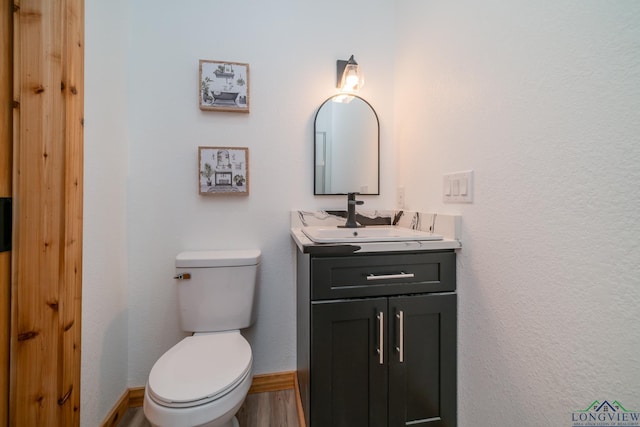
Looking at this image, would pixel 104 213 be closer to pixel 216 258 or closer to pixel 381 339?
pixel 216 258

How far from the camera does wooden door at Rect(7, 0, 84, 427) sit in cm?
66

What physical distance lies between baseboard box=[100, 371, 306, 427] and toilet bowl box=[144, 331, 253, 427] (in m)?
0.33

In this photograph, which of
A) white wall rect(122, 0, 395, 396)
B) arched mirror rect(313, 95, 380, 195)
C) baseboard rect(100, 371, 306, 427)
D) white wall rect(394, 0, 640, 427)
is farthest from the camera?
arched mirror rect(313, 95, 380, 195)

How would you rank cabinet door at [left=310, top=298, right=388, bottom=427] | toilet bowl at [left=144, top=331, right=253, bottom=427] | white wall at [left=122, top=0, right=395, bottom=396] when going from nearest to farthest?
1. toilet bowl at [left=144, top=331, right=253, bottom=427]
2. cabinet door at [left=310, top=298, right=388, bottom=427]
3. white wall at [left=122, top=0, right=395, bottom=396]

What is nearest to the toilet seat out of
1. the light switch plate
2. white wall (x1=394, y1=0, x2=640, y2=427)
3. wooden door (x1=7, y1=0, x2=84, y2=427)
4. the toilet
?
the toilet

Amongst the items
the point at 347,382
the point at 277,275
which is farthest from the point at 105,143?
the point at 347,382

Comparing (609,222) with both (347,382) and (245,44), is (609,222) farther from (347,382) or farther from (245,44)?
(245,44)

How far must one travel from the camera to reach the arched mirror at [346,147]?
1.53m

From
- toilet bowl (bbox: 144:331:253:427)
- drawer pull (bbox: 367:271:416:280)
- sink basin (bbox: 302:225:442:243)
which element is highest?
sink basin (bbox: 302:225:442:243)

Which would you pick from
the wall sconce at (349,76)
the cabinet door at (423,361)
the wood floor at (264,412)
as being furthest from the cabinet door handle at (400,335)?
the wall sconce at (349,76)

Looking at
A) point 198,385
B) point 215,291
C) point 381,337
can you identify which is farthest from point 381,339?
point 215,291

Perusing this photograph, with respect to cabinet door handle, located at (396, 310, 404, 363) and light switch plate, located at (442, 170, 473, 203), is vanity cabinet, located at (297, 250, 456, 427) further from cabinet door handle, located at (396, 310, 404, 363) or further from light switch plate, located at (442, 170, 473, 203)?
light switch plate, located at (442, 170, 473, 203)

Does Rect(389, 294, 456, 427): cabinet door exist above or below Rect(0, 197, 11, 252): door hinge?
below

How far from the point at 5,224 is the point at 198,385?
28.1 inches
